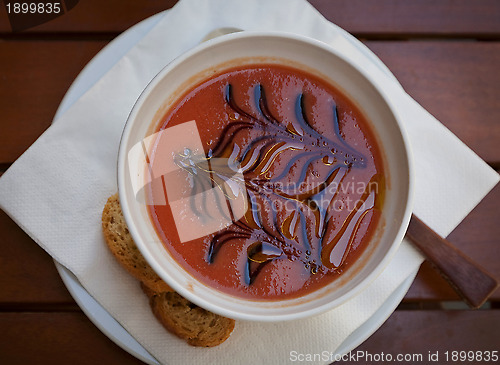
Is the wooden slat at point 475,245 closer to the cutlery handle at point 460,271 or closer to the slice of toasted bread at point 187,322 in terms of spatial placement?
the cutlery handle at point 460,271

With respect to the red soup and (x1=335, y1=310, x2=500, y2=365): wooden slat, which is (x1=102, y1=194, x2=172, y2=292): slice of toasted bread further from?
(x1=335, y1=310, x2=500, y2=365): wooden slat

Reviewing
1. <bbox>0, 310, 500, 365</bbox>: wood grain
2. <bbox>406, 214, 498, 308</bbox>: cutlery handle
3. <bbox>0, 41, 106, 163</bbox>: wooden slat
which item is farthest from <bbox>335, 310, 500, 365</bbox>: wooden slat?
<bbox>0, 41, 106, 163</bbox>: wooden slat

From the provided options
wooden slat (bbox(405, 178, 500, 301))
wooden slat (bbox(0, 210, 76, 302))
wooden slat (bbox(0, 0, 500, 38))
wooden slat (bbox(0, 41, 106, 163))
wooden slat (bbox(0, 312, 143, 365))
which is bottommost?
wooden slat (bbox(0, 312, 143, 365))

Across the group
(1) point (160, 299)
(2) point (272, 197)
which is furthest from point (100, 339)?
(2) point (272, 197)

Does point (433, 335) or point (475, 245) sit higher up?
point (475, 245)

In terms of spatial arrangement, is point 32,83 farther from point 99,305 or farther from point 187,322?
point 187,322

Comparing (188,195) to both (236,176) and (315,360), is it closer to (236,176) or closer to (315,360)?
(236,176)
